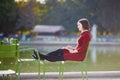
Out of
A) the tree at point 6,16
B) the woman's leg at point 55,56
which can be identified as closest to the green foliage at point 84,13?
the tree at point 6,16

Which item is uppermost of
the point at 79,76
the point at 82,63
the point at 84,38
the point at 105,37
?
the point at 84,38

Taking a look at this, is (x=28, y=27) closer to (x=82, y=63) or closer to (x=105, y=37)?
(x=105, y=37)

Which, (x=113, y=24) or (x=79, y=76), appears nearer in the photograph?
(x=79, y=76)

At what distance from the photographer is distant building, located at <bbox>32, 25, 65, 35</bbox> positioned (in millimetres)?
51966

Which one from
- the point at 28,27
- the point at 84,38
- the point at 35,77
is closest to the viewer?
the point at 84,38

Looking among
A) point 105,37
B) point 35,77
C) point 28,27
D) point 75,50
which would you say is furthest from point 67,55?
point 28,27

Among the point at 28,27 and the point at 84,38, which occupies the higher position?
the point at 84,38

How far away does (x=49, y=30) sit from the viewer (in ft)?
→ 174

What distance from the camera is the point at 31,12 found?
4597cm

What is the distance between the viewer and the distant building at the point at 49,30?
5197 cm

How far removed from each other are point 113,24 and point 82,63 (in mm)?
36296

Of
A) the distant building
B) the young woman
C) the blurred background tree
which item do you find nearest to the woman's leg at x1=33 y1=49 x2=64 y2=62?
the young woman

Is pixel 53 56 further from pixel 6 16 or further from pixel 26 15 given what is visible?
pixel 26 15

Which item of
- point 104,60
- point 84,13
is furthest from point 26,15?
point 104,60
